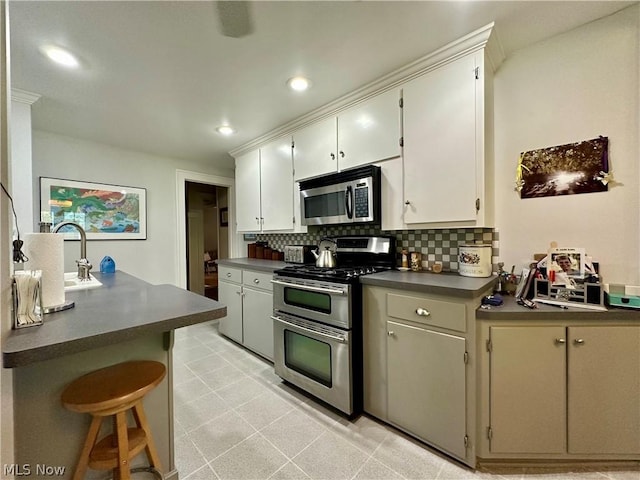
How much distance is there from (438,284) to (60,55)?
2.67 metres

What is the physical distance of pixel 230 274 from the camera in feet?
10.0

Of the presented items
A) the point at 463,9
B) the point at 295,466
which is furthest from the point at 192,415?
the point at 463,9

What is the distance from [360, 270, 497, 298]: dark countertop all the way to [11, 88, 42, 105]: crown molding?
292 centimetres

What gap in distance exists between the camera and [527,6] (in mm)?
1388

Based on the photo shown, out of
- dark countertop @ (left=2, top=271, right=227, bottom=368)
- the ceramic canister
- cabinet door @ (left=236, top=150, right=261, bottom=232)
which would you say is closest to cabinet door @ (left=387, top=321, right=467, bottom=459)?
the ceramic canister

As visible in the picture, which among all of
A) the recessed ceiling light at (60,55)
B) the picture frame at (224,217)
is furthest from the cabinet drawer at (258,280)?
the picture frame at (224,217)

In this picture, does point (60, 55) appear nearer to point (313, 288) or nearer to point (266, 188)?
point (266, 188)

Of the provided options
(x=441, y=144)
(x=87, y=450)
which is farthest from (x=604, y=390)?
(x=87, y=450)

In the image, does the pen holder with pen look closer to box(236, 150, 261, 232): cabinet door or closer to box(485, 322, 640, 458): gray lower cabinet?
box(485, 322, 640, 458): gray lower cabinet

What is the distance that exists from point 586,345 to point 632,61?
1554 millimetres

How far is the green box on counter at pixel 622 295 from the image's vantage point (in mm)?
1291

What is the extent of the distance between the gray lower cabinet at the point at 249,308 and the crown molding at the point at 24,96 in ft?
7.00

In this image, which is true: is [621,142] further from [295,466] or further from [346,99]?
[295,466]

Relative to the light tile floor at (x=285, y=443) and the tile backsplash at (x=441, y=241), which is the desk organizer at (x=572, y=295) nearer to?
the tile backsplash at (x=441, y=241)
